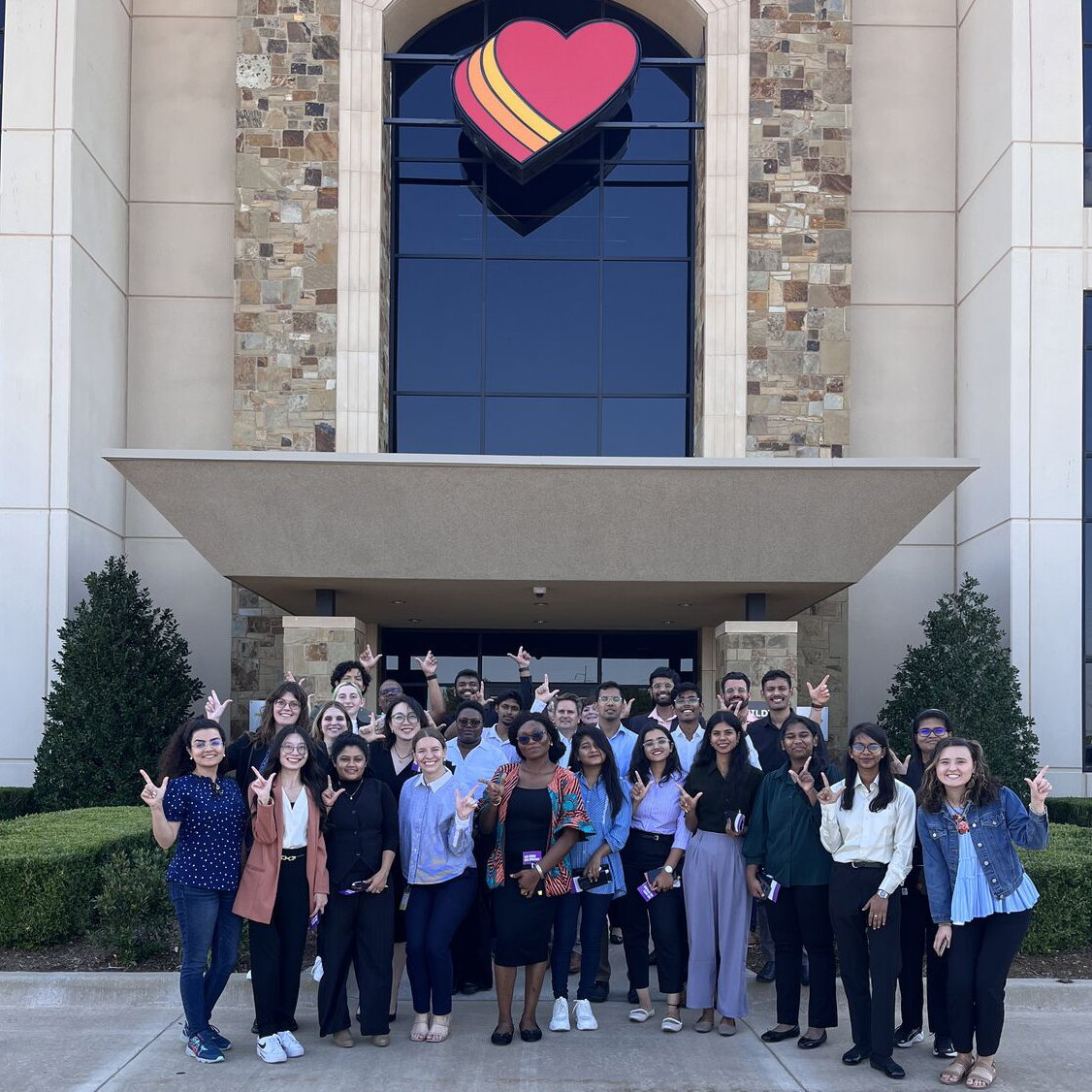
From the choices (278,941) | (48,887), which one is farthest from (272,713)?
(48,887)

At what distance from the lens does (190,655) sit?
67.0 ft

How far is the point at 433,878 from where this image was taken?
312 inches

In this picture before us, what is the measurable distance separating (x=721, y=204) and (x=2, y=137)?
10452mm

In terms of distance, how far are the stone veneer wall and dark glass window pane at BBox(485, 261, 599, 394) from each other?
8.69 ft

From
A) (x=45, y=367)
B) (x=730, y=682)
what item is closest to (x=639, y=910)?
(x=730, y=682)

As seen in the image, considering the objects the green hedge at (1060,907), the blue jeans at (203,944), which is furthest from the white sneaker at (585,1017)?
the green hedge at (1060,907)

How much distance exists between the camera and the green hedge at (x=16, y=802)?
16.7 metres

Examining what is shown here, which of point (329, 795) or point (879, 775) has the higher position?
point (879, 775)

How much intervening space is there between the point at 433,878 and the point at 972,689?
427 inches

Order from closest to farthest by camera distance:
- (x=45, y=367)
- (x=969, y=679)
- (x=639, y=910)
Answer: (x=639, y=910) < (x=969, y=679) < (x=45, y=367)

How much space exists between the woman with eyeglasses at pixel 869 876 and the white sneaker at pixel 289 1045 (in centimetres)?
317

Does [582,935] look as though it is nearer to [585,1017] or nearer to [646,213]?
[585,1017]

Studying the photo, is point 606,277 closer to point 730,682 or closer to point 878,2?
point 878,2

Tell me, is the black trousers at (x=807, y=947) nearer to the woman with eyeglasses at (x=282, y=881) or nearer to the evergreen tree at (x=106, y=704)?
the woman with eyeglasses at (x=282, y=881)
